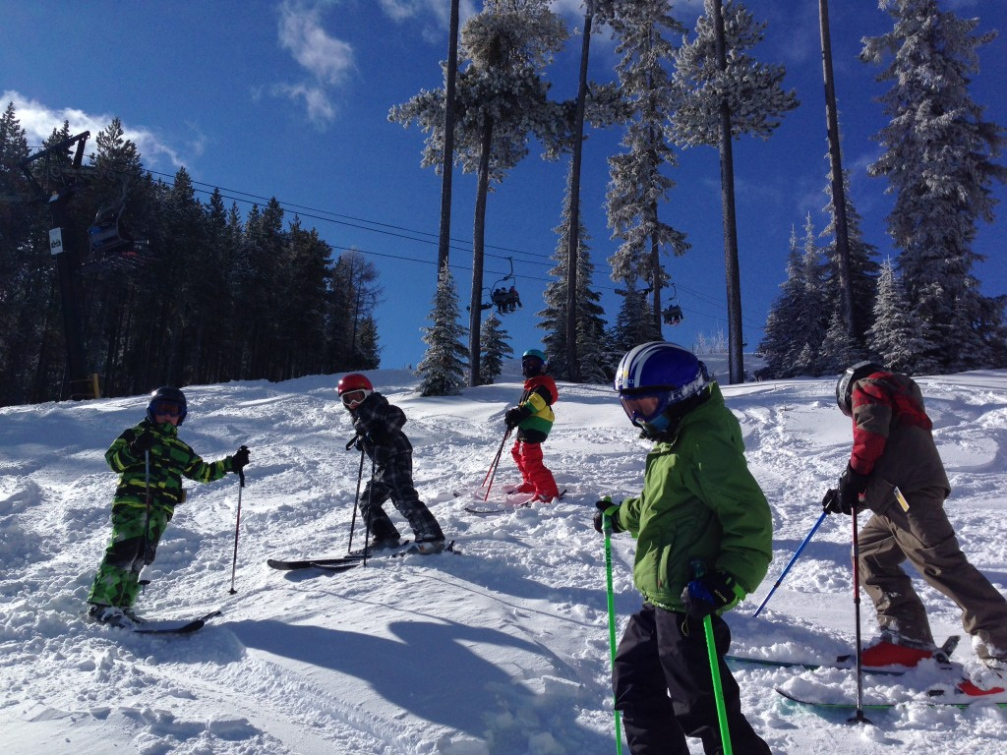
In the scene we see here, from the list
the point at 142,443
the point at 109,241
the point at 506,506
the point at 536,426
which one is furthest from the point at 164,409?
the point at 109,241

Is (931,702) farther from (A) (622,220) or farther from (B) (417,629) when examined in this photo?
(A) (622,220)

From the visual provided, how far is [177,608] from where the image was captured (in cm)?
534

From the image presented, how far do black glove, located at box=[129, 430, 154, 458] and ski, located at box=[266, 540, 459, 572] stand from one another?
155 centimetres

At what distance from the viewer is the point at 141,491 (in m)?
5.16

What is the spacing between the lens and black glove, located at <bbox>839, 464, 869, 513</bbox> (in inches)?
147

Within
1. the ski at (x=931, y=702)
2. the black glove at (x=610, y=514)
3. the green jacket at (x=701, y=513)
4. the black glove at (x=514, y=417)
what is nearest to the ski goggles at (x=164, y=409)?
the black glove at (x=514, y=417)

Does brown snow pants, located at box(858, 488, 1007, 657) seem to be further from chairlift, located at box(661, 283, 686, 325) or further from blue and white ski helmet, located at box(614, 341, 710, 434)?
chairlift, located at box(661, 283, 686, 325)

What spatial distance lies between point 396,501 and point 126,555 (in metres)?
2.25

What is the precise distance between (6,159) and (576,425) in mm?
38056

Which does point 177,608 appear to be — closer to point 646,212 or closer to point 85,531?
point 85,531

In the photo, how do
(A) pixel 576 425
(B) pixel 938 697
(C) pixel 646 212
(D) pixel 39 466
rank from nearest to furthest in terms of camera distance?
1. (B) pixel 938 697
2. (D) pixel 39 466
3. (A) pixel 576 425
4. (C) pixel 646 212

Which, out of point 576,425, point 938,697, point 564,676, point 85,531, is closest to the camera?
point 938,697

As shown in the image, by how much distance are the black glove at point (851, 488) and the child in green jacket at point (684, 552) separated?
1627 mm

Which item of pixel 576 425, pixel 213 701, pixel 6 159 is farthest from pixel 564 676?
pixel 6 159
